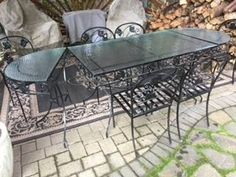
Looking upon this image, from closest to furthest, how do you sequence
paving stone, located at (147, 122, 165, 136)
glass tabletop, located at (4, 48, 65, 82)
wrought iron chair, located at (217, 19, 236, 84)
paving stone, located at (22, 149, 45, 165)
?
1. glass tabletop, located at (4, 48, 65, 82)
2. paving stone, located at (22, 149, 45, 165)
3. paving stone, located at (147, 122, 165, 136)
4. wrought iron chair, located at (217, 19, 236, 84)

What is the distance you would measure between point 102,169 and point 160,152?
0.49 m

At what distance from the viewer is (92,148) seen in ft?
6.84

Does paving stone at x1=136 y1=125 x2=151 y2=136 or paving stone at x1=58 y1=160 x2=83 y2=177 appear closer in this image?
paving stone at x1=58 y1=160 x2=83 y2=177

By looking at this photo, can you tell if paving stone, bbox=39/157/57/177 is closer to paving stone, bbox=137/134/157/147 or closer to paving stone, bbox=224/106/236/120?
paving stone, bbox=137/134/157/147

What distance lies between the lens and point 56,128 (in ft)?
7.66

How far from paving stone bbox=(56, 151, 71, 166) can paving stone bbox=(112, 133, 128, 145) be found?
416 millimetres

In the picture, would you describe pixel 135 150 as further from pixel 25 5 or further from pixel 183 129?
pixel 25 5

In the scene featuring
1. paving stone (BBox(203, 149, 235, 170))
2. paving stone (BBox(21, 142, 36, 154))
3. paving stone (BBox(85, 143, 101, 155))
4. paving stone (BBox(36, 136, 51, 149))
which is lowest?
paving stone (BBox(21, 142, 36, 154))

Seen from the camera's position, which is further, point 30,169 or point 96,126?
point 96,126

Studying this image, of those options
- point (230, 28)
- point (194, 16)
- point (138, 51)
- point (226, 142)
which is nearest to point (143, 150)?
point (226, 142)

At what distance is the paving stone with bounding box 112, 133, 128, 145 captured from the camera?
7.05 ft

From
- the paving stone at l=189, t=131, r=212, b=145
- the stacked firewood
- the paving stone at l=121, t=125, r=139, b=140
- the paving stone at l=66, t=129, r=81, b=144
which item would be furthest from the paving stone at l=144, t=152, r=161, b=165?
the stacked firewood

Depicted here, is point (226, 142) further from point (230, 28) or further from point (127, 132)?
point (230, 28)

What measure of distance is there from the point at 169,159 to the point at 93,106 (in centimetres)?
108
